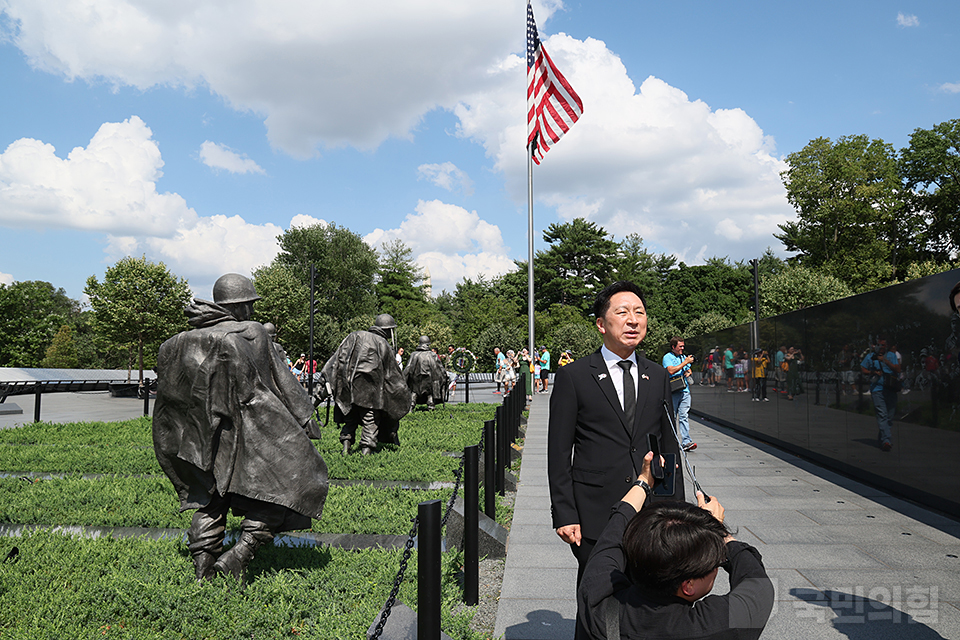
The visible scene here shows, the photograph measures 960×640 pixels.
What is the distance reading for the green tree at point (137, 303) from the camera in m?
38.4

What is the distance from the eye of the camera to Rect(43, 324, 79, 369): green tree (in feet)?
194

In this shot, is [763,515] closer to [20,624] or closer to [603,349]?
[603,349]

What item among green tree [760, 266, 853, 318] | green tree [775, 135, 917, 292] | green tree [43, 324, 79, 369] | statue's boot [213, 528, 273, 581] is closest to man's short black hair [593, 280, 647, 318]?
statue's boot [213, 528, 273, 581]

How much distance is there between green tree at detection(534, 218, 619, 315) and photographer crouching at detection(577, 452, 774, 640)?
194ft

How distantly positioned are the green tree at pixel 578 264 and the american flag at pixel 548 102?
41.9 m

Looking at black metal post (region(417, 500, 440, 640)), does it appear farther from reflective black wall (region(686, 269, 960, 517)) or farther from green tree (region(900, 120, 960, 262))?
green tree (region(900, 120, 960, 262))

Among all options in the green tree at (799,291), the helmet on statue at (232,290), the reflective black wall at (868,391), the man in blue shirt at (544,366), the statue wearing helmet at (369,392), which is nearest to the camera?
the helmet on statue at (232,290)

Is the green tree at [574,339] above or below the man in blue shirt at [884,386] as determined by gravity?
above

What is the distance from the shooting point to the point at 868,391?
787 cm

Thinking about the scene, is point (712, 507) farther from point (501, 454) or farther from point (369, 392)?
point (369, 392)

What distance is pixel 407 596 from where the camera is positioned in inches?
165

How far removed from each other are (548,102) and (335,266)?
45.2m

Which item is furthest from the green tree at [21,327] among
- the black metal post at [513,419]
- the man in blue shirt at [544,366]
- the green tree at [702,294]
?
the green tree at [702,294]

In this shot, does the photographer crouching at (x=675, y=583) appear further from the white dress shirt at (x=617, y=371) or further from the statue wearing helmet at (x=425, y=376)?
the statue wearing helmet at (x=425, y=376)
